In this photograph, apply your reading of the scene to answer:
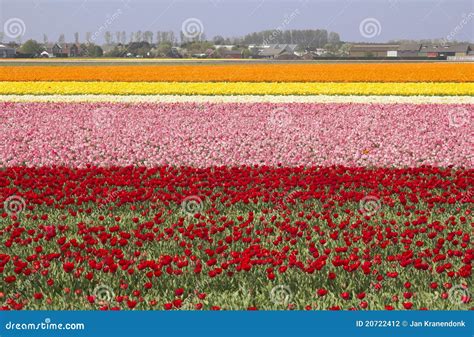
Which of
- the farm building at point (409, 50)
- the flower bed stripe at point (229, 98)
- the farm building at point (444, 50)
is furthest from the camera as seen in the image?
the farm building at point (409, 50)

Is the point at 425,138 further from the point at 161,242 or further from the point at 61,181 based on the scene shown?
the point at 161,242

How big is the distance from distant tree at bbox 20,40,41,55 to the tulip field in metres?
73.5

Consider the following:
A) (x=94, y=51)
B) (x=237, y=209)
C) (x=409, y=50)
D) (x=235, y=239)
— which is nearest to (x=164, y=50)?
(x=94, y=51)

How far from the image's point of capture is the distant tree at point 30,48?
88625mm

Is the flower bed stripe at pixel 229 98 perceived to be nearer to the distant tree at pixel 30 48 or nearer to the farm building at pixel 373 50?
the farm building at pixel 373 50

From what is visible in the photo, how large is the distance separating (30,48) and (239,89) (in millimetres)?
66810

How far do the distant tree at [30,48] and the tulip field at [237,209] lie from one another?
73.5 m

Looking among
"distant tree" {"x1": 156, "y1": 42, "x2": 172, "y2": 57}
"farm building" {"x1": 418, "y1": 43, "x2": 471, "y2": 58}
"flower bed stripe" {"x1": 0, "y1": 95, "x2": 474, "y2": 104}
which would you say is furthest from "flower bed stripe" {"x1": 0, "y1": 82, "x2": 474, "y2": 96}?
"distant tree" {"x1": 156, "y1": 42, "x2": 172, "y2": 57}

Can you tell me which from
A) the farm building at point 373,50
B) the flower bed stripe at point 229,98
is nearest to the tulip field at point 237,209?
the flower bed stripe at point 229,98

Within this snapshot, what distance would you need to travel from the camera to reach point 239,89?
97.2 ft

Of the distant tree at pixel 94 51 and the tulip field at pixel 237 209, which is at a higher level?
the distant tree at pixel 94 51

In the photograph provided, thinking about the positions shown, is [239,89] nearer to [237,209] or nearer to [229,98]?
[229,98]

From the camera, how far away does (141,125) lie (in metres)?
16.9

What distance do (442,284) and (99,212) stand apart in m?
4.19
